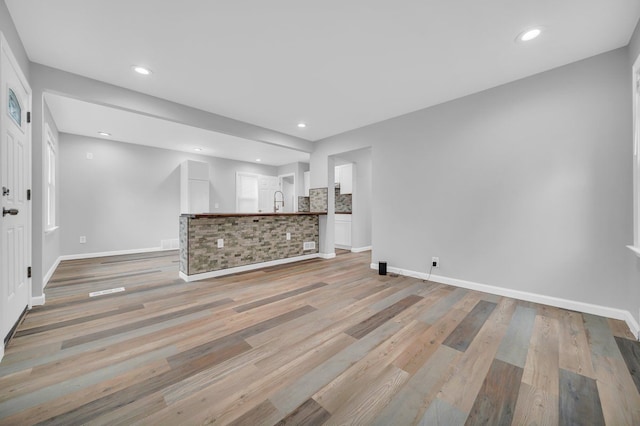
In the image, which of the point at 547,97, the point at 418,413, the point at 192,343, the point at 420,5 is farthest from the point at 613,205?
the point at 192,343

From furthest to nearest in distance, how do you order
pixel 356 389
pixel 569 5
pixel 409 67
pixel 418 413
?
1. pixel 409 67
2. pixel 569 5
3. pixel 356 389
4. pixel 418 413

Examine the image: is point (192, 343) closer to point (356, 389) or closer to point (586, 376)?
point (356, 389)

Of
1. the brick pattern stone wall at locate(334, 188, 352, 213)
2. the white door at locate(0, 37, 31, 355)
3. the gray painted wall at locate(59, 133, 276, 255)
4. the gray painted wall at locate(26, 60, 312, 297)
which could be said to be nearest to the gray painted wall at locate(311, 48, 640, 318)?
the brick pattern stone wall at locate(334, 188, 352, 213)

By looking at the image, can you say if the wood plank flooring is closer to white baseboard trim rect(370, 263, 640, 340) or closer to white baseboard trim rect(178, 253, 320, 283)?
white baseboard trim rect(370, 263, 640, 340)

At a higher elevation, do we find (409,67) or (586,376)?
(409,67)

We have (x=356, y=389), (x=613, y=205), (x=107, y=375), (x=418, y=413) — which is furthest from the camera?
(x=613, y=205)

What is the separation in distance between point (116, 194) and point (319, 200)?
4498mm

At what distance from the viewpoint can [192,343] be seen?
1.93 metres

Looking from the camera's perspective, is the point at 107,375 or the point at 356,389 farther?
the point at 107,375

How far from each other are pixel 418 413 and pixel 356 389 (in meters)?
0.33

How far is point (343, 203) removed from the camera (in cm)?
709

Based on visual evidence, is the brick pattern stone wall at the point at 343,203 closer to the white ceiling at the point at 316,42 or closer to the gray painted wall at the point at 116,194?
the white ceiling at the point at 316,42

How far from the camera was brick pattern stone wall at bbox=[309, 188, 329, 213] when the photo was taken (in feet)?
17.2

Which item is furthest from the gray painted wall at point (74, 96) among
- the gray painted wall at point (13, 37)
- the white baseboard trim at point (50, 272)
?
the white baseboard trim at point (50, 272)
